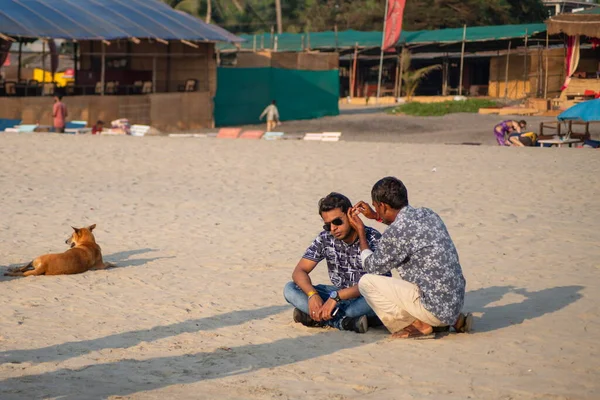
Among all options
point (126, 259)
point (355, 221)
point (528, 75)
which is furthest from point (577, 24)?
point (355, 221)

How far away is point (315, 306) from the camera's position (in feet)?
20.7

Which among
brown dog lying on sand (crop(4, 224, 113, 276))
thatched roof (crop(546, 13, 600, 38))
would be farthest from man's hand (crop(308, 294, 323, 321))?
thatched roof (crop(546, 13, 600, 38))

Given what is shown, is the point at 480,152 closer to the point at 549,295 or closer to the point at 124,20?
the point at 549,295

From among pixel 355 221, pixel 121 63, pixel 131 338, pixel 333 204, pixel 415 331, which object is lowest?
pixel 131 338

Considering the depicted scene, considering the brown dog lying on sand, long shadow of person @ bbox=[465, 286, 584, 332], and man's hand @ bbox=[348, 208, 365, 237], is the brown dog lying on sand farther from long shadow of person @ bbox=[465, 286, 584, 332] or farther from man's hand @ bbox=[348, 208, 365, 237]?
long shadow of person @ bbox=[465, 286, 584, 332]

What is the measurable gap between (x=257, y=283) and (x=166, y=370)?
276 centimetres

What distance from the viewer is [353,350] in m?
5.88

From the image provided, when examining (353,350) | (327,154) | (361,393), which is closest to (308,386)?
(361,393)

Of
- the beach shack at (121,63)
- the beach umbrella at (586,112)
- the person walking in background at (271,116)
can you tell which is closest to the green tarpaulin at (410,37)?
the beach shack at (121,63)

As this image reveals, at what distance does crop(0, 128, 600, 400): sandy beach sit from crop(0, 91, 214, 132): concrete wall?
9.13 m

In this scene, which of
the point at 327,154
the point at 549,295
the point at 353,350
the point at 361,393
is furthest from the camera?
the point at 327,154

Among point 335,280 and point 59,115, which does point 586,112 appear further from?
point 335,280

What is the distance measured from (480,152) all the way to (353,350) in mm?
12759

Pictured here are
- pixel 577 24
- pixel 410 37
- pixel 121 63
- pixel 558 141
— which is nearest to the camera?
pixel 558 141
